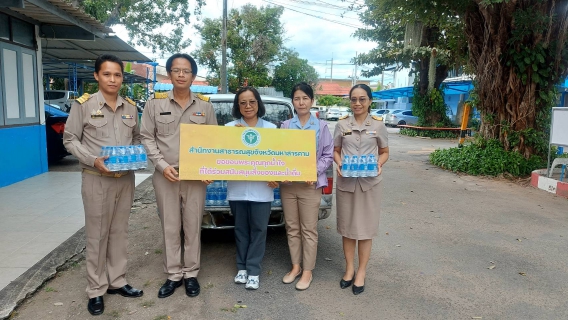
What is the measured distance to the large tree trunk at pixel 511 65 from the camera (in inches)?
318

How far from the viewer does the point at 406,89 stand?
26.7 m

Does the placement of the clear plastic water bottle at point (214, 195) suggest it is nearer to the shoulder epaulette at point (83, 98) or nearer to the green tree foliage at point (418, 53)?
the shoulder epaulette at point (83, 98)

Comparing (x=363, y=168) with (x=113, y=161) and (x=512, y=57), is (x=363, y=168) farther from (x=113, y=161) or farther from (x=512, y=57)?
(x=512, y=57)

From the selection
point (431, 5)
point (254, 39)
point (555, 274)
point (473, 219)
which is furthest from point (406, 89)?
point (555, 274)

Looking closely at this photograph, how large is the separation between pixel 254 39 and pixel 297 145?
21976 mm

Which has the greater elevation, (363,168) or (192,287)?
(363,168)

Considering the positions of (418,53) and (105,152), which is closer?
(105,152)

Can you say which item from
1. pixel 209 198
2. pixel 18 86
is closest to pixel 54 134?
pixel 18 86

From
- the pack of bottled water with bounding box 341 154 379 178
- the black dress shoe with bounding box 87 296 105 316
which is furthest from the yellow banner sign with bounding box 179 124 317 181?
the black dress shoe with bounding box 87 296 105 316

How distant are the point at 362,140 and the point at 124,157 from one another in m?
1.77

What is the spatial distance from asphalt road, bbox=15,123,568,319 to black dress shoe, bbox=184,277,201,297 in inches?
1.9

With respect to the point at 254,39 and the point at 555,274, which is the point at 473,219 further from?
the point at 254,39

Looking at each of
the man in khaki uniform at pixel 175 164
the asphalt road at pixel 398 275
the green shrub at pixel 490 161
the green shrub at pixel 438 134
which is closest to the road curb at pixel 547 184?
the green shrub at pixel 490 161

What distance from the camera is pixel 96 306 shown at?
117 inches
